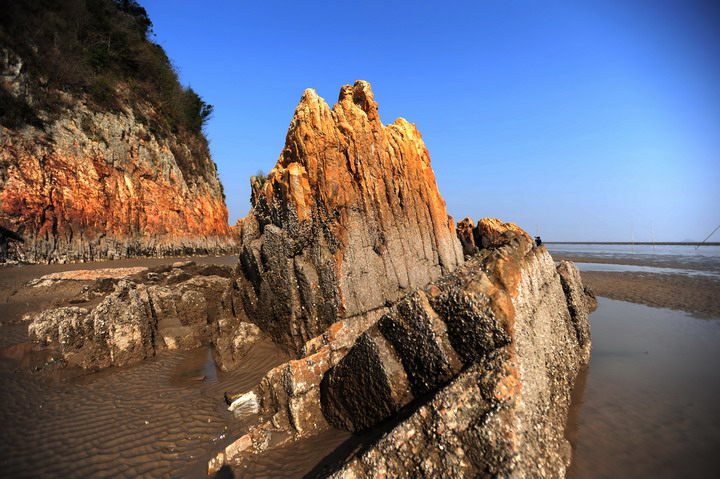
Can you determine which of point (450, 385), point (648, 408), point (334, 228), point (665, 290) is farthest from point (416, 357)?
point (665, 290)

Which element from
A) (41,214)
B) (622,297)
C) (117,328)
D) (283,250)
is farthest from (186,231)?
(622,297)

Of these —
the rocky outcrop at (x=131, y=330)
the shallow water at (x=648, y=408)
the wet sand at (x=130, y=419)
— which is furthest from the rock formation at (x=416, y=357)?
the rocky outcrop at (x=131, y=330)

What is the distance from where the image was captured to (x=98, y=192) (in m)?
26.4

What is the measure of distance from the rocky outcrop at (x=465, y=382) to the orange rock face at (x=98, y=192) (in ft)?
92.0

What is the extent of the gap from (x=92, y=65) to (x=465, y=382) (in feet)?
Answer: 144

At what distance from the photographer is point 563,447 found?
4.23 meters

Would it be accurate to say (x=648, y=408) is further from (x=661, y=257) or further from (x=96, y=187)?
(x=661, y=257)

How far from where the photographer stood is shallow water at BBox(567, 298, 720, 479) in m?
4.92

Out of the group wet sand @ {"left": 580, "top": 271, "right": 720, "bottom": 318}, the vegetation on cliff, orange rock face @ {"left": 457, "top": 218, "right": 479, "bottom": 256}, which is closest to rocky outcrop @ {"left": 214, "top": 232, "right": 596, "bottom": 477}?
wet sand @ {"left": 580, "top": 271, "right": 720, "bottom": 318}

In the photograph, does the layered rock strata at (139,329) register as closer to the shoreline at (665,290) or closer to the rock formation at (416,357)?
the rock formation at (416,357)

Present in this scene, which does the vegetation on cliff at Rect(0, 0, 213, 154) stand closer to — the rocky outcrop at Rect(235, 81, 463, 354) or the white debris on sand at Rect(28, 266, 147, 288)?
the white debris on sand at Rect(28, 266, 147, 288)

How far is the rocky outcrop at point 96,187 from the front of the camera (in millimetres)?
21391

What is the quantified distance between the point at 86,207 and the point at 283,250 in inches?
1017

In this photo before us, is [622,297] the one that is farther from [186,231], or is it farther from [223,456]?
[186,231]
